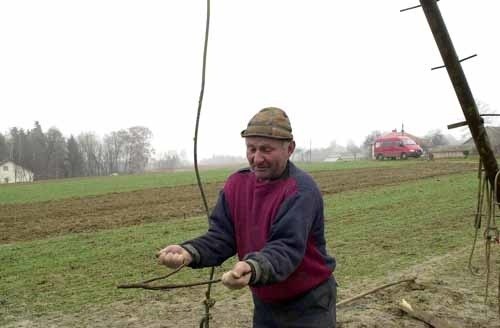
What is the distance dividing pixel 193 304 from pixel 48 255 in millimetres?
5002

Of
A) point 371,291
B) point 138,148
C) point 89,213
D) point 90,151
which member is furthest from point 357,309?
point 138,148

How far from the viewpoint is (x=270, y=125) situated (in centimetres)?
229

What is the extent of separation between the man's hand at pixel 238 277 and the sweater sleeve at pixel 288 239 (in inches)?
3.2

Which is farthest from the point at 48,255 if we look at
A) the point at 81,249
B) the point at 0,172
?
the point at 0,172

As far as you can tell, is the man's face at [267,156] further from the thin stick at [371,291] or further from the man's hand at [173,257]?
the thin stick at [371,291]

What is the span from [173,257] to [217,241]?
14.5 inches

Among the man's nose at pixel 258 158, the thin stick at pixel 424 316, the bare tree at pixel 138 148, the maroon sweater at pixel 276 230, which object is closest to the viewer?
the maroon sweater at pixel 276 230

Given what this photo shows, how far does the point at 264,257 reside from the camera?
199cm

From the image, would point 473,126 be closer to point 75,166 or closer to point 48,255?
point 48,255

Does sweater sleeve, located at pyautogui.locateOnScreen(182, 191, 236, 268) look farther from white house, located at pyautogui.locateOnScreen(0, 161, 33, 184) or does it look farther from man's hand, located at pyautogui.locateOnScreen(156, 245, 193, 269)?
white house, located at pyautogui.locateOnScreen(0, 161, 33, 184)

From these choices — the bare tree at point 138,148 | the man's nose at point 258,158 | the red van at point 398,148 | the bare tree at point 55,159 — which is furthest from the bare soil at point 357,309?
the bare tree at point 138,148

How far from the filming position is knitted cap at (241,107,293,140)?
2.29 meters

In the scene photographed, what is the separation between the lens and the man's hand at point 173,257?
2205mm

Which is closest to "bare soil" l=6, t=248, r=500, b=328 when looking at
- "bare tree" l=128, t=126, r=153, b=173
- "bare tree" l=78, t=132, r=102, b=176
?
"bare tree" l=78, t=132, r=102, b=176
